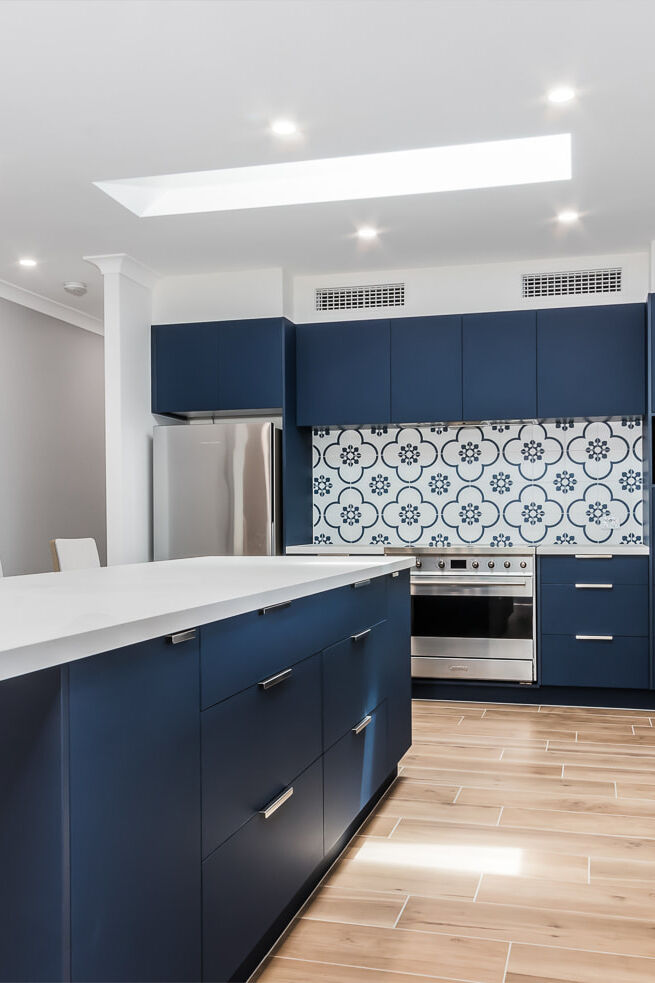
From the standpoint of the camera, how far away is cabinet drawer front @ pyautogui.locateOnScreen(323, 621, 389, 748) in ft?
7.78

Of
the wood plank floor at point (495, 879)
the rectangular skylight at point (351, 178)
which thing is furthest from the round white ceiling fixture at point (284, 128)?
the wood plank floor at point (495, 879)

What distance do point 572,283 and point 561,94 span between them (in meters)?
2.06

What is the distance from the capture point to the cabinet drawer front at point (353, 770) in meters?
2.36

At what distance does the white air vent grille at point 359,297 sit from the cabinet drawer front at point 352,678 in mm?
2726

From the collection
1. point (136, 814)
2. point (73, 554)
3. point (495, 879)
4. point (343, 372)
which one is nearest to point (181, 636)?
point (136, 814)

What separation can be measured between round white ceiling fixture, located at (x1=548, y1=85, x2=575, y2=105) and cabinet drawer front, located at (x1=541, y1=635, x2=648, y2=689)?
2.70m

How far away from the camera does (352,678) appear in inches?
103

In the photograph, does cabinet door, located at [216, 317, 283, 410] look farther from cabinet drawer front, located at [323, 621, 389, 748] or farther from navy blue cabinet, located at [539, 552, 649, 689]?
cabinet drawer front, located at [323, 621, 389, 748]

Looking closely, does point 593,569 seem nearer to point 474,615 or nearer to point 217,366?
point 474,615

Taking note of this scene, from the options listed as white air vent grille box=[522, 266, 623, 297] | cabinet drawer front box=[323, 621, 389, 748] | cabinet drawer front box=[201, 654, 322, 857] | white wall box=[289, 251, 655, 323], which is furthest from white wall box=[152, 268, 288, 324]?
cabinet drawer front box=[201, 654, 322, 857]

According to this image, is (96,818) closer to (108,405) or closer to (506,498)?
(108,405)

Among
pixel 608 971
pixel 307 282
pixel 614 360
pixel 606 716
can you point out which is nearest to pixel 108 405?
pixel 307 282

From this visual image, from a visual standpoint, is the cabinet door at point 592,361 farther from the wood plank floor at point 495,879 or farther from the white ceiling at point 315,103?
the wood plank floor at point 495,879

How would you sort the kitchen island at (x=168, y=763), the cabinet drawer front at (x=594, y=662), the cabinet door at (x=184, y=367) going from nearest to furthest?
1. the kitchen island at (x=168, y=763)
2. the cabinet drawer front at (x=594, y=662)
3. the cabinet door at (x=184, y=367)
